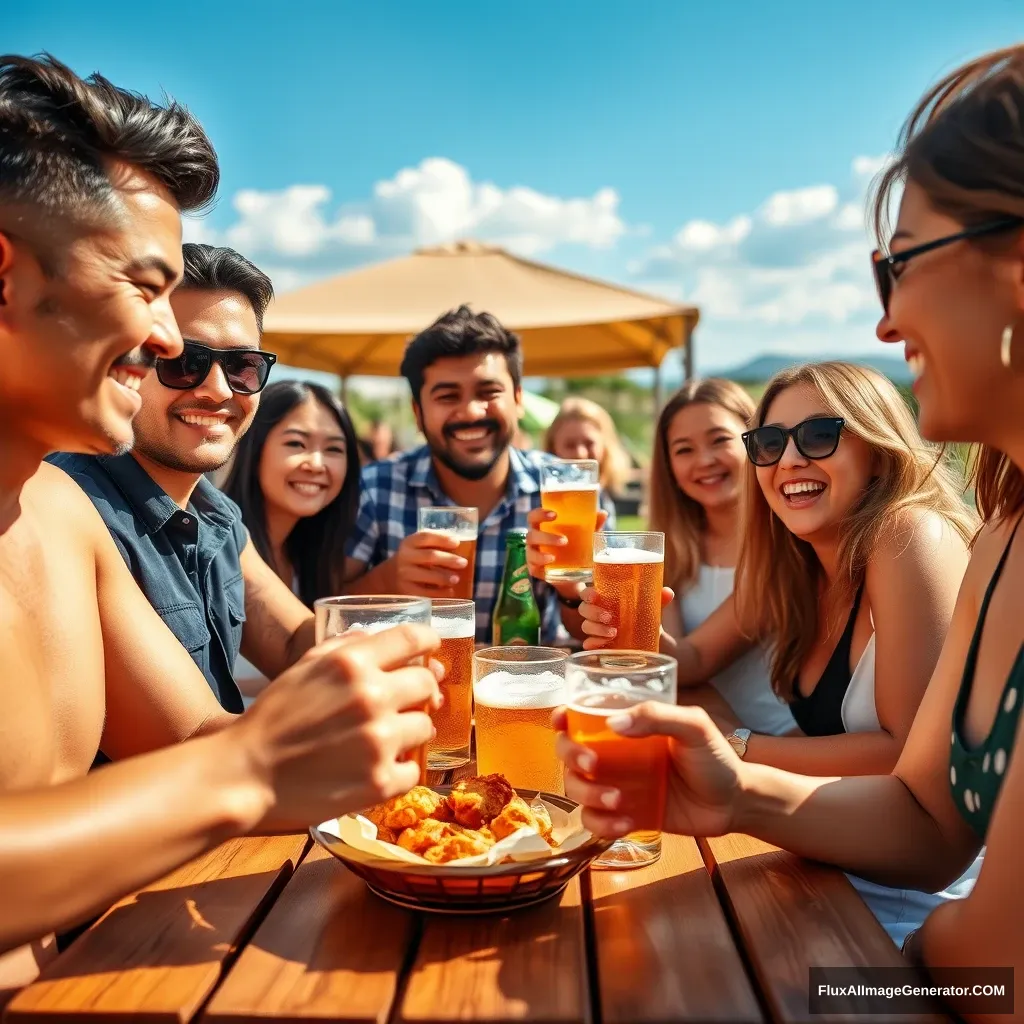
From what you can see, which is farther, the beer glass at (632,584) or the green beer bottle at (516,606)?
the green beer bottle at (516,606)

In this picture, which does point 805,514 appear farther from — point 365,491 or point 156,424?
point 365,491

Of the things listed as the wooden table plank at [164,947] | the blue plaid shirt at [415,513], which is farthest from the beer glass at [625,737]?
the blue plaid shirt at [415,513]

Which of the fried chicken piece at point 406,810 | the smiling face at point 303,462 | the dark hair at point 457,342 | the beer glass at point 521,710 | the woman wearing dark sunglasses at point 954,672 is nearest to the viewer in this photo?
the woman wearing dark sunglasses at point 954,672

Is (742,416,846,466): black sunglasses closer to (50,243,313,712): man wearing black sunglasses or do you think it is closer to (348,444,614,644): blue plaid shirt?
(50,243,313,712): man wearing black sunglasses

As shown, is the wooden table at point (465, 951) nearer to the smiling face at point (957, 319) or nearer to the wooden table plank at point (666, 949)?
the wooden table plank at point (666, 949)

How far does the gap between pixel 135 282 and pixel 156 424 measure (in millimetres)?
1264

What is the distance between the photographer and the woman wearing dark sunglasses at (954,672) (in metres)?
1.39

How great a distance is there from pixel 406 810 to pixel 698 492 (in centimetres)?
317

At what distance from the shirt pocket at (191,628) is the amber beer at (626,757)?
1.61m

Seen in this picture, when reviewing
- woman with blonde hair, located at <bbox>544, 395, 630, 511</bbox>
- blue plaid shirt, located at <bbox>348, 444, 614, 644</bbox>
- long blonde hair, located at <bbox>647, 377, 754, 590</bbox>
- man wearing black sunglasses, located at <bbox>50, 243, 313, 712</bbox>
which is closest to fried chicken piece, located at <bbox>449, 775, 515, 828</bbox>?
man wearing black sunglasses, located at <bbox>50, 243, 313, 712</bbox>

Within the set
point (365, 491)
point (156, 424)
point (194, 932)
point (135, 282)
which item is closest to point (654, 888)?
point (194, 932)

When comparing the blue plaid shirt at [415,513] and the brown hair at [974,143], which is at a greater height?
the brown hair at [974,143]

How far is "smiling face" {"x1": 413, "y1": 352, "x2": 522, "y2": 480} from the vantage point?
4.92 metres

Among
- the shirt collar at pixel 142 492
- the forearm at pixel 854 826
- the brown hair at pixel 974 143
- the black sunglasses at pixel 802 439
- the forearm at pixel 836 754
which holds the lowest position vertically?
the forearm at pixel 836 754
